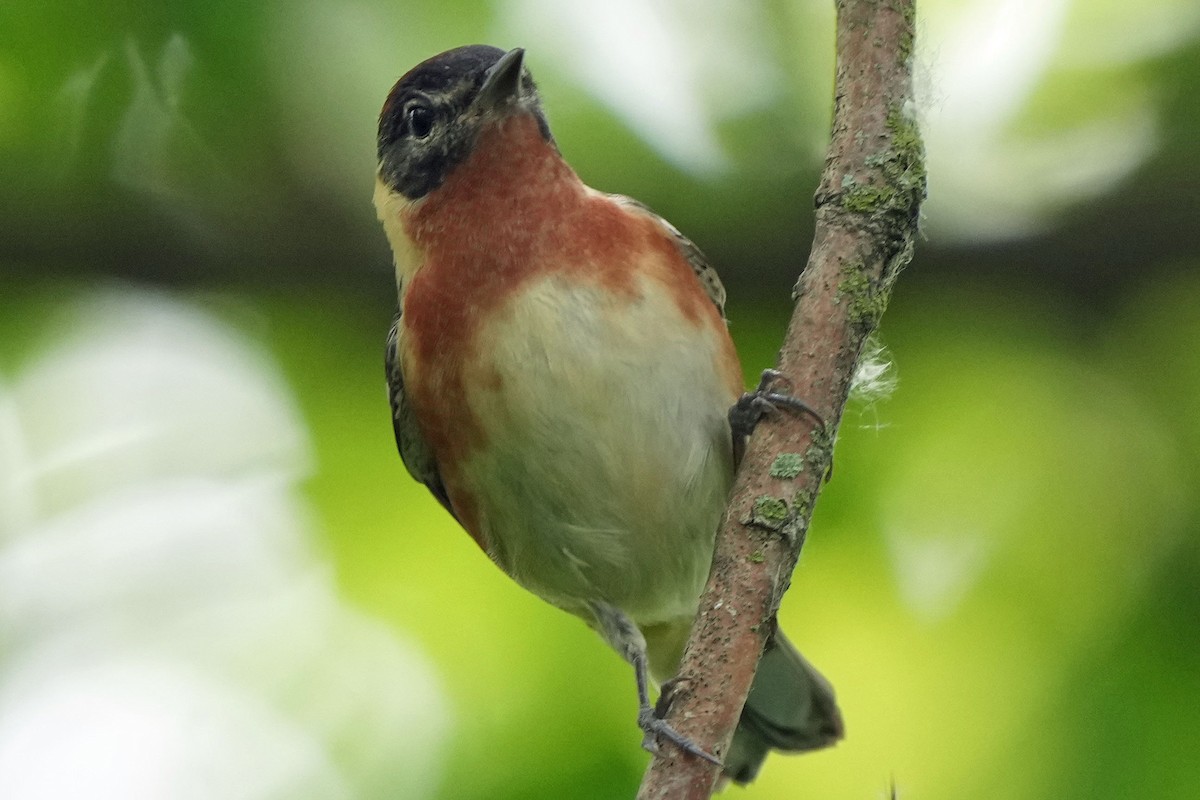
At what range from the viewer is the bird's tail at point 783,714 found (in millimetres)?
4492

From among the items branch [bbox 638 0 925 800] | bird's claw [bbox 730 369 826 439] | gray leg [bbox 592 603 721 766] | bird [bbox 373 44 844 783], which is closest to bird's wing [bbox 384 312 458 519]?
bird [bbox 373 44 844 783]

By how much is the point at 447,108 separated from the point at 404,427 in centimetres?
92

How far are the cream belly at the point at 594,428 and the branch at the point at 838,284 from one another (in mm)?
987

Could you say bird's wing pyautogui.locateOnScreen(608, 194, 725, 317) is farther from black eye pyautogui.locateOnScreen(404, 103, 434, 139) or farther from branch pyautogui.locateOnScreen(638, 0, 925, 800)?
branch pyautogui.locateOnScreen(638, 0, 925, 800)

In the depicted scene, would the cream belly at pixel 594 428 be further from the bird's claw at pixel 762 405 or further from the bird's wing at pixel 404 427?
the bird's wing at pixel 404 427

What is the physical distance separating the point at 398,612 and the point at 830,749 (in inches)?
56.2

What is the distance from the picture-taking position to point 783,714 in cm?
453

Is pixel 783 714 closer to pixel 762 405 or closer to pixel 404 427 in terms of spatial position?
pixel 404 427

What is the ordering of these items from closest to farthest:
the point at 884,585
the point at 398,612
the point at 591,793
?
the point at 591,793 → the point at 884,585 → the point at 398,612

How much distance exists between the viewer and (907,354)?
3953mm

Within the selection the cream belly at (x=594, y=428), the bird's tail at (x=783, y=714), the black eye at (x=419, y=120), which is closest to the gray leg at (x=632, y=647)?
the cream belly at (x=594, y=428)

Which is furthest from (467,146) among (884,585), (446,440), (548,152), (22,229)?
(884,585)

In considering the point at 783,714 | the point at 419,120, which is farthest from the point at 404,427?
the point at 783,714

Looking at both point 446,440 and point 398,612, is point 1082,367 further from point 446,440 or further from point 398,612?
point 398,612
